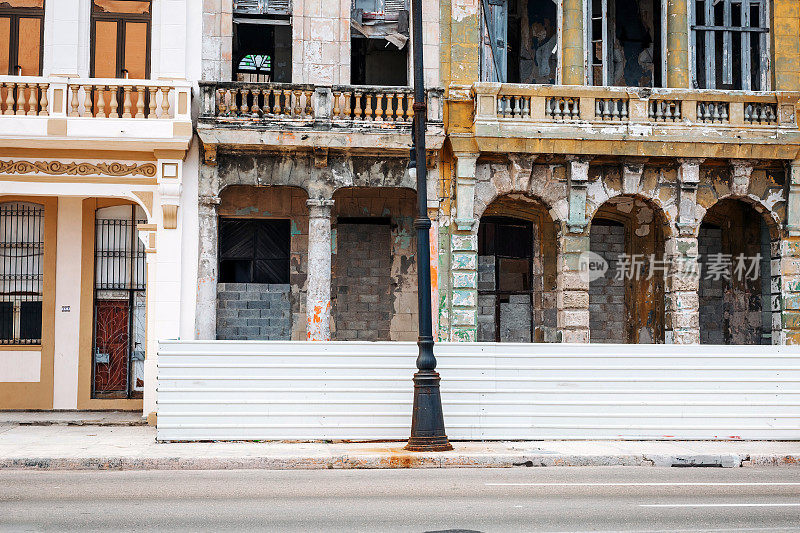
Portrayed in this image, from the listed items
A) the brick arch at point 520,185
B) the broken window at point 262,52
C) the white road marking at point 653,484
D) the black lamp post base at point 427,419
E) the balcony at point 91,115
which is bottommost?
the white road marking at point 653,484

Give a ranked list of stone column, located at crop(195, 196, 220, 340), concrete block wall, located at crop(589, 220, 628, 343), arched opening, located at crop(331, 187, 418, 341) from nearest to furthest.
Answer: stone column, located at crop(195, 196, 220, 340) → arched opening, located at crop(331, 187, 418, 341) → concrete block wall, located at crop(589, 220, 628, 343)

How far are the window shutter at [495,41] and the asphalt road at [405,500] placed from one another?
32.9 feet

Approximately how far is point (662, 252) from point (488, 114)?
18.0 feet

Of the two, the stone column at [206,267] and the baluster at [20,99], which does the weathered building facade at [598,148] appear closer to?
the stone column at [206,267]

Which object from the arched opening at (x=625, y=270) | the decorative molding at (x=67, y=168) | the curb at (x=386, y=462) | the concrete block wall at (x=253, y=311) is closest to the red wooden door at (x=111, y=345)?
the concrete block wall at (x=253, y=311)

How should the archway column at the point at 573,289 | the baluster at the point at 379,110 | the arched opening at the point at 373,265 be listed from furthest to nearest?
1. the arched opening at the point at 373,265
2. the archway column at the point at 573,289
3. the baluster at the point at 379,110

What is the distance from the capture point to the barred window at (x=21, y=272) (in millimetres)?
19969

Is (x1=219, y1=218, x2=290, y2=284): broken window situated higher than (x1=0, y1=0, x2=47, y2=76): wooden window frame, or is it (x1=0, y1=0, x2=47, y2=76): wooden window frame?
(x1=0, y1=0, x2=47, y2=76): wooden window frame

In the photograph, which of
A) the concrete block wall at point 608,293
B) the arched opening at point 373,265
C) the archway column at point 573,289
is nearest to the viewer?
the archway column at point 573,289

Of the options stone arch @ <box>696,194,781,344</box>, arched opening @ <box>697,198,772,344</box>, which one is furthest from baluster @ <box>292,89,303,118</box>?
arched opening @ <box>697,198,772,344</box>

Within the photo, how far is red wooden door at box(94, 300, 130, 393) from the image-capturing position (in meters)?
20.2

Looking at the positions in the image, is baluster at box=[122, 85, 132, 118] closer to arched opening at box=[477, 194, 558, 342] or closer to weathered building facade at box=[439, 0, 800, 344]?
weathered building facade at box=[439, 0, 800, 344]

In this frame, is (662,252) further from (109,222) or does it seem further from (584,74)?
(109,222)

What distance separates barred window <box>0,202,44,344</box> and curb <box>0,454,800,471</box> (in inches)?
305
